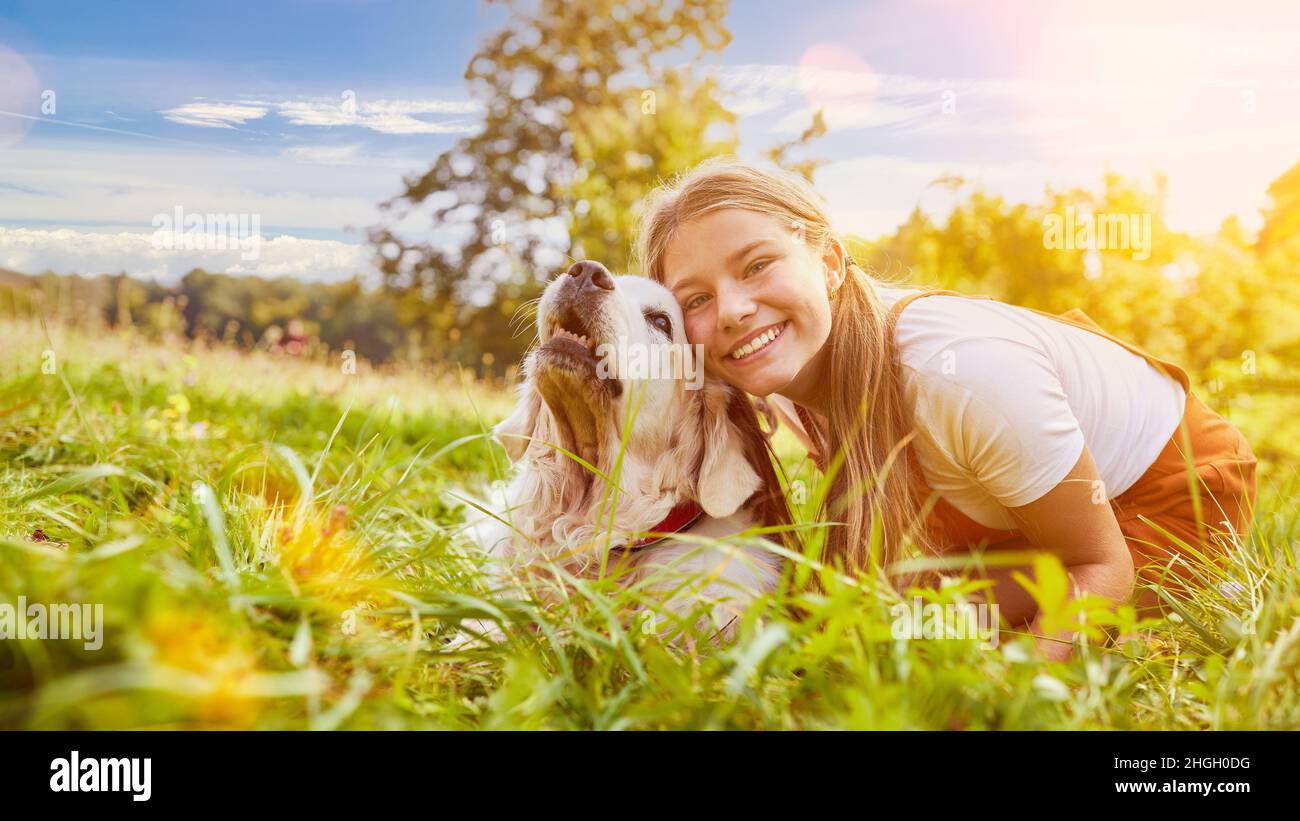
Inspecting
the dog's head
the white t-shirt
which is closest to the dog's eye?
the dog's head

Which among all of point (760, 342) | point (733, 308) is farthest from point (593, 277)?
point (760, 342)

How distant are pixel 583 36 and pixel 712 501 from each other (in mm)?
11091

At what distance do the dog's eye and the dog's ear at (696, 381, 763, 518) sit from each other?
230mm

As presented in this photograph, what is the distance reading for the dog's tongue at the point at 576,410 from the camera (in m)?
2.62

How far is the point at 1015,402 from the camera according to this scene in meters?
2.29

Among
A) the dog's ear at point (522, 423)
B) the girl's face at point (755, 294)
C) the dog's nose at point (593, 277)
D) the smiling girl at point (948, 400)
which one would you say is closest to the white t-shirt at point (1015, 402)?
the smiling girl at point (948, 400)

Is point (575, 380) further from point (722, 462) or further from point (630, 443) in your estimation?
point (722, 462)

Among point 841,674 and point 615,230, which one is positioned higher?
point 615,230

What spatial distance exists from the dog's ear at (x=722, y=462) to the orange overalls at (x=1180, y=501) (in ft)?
1.93

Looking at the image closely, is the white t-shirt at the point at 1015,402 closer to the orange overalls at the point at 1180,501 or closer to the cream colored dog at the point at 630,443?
the orange overalls at the point at 1180,501

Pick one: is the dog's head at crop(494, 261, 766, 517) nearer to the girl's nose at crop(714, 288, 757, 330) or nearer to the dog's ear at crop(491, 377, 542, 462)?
the dog's ear at crop(491, 377, 542, 462)
